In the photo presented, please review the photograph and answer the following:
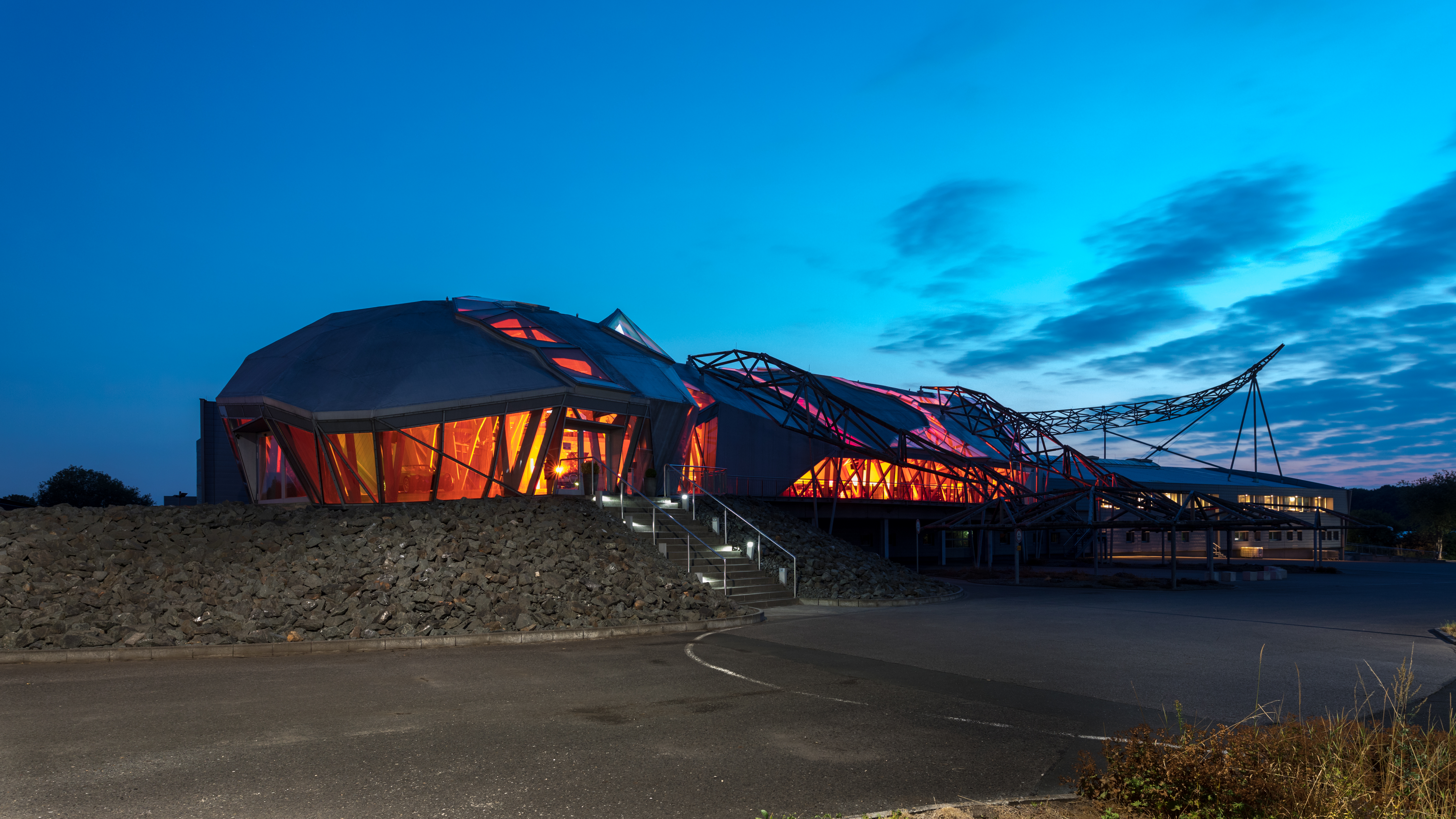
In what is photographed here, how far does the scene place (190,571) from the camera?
50.0ft

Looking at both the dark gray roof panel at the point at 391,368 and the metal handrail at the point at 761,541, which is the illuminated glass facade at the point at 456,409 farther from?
the metal handrail at the point at 761,541

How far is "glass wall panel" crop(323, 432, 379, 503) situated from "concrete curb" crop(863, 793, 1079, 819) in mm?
20304

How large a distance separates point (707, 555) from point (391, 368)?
10.3 m

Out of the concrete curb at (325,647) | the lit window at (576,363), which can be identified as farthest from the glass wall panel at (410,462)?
the concrete curb at (325,647)

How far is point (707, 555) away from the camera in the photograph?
67.4 ft

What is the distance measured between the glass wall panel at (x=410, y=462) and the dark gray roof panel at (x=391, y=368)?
910mm

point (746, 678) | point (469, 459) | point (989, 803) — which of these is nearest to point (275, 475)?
point (469, 459)

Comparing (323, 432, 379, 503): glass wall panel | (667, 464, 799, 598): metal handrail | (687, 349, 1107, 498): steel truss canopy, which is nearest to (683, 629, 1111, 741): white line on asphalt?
(667, 464, 799, 598): metal handrail

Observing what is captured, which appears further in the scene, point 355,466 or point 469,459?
point 355,466

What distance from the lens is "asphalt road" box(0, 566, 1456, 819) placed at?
5.89 m

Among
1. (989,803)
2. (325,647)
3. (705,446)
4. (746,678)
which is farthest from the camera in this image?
(705,446)

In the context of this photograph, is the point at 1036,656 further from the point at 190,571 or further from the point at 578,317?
the point at 578,317

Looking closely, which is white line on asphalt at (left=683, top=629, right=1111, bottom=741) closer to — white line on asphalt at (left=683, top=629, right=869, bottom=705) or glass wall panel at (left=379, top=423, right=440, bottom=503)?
white line on asphalt at (left=683, top=629, right=869, bottom=705)

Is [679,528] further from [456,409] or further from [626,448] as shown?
[456,409]
